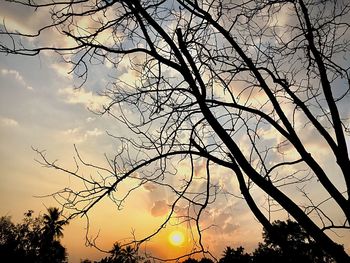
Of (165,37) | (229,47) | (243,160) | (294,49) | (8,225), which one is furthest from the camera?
(8,225)

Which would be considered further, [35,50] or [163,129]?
[163,129]

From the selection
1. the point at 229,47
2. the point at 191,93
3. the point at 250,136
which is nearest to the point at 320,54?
the point at 229,47

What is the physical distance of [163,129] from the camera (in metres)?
3.85

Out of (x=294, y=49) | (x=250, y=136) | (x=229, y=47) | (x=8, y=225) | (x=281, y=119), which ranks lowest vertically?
(x=250, y=136)

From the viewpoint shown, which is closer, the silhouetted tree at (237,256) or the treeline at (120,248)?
the treeline at (120,248)

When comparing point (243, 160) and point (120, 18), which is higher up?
point (120, 18)

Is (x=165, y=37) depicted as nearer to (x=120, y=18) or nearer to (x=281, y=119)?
(x=120, y=18)

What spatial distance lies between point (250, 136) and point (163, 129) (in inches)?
37.8

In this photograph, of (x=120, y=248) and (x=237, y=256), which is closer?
(x=120, y=248)

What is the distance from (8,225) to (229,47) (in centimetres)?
Result: 5710

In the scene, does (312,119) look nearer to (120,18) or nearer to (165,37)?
(165,37)

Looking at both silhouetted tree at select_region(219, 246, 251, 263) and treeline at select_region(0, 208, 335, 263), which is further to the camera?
silhouetted tree at select_region(219, 246, 251, 263)

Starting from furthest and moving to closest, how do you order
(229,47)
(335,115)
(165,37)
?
(229,47) < (335,115) < (165,37)

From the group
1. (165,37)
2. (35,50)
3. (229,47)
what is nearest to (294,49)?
(229,47)
